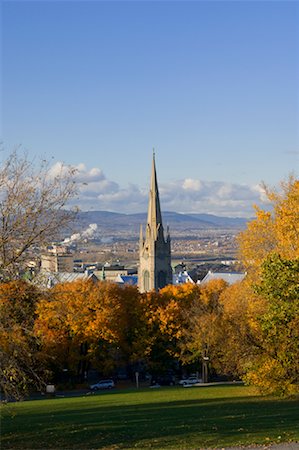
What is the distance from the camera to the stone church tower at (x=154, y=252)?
343 ft

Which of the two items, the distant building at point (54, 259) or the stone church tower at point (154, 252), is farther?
the stone church tower at point (154, 252)

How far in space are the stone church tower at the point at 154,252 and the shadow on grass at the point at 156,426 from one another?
254 feet

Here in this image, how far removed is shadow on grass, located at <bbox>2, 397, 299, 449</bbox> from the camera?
56.4 feet

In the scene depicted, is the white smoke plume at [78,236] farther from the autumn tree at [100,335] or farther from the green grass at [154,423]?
the autumn tree at [100,335]

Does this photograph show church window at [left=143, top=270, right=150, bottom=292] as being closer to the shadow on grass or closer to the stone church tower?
the stone church tower

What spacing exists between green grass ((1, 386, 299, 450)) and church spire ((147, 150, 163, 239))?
7517 centimetres

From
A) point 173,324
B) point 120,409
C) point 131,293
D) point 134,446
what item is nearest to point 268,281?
point 120,409

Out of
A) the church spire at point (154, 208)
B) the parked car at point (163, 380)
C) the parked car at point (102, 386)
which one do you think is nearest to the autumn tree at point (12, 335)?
the parked car at point (102, 386)

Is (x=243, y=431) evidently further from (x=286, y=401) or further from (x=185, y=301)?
(x=185, y=301)

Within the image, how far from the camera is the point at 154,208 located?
343 feet

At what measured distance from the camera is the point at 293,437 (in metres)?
17.0

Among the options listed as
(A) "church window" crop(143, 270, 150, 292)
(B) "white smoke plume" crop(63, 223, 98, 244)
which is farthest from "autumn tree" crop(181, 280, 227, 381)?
(A) "church window" crop(143, 270, 150, 292)

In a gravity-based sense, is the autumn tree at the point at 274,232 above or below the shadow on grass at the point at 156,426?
above

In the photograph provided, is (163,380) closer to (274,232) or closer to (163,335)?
(163,335)
